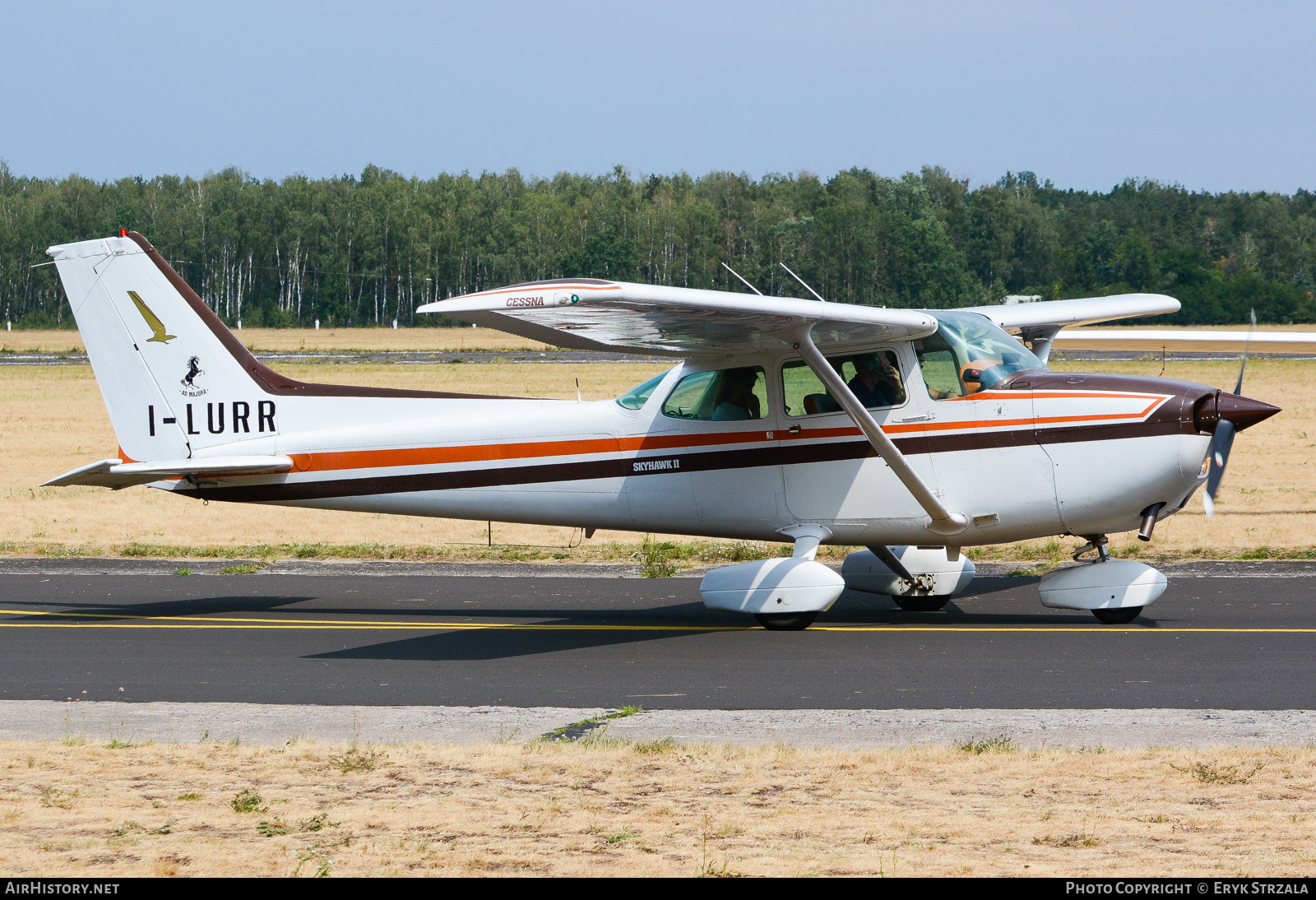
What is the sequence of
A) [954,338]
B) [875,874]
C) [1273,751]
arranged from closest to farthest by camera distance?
[875,874], [1273,751], [954,338]

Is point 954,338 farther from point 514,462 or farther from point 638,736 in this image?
point 638,736

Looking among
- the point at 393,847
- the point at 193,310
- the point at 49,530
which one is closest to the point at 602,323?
the point at 193,310

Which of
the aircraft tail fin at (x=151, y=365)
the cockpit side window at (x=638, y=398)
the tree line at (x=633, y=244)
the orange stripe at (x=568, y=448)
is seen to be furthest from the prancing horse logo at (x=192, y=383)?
the tree line at (x=633, y=244)

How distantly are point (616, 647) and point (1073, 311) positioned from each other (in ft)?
21.0

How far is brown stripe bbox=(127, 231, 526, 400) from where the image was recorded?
Result: 39.1ft

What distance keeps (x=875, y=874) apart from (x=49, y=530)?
594 inches

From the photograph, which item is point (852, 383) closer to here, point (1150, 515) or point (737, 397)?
point (737, 397)

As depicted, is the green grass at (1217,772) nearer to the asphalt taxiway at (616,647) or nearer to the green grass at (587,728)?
the asphalt taxiway at (616,647)

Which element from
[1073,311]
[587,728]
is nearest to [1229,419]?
[1073,311]

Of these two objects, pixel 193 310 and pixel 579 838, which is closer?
pixel 579 838

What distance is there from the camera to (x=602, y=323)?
9797mm

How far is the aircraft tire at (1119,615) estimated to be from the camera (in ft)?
34.2

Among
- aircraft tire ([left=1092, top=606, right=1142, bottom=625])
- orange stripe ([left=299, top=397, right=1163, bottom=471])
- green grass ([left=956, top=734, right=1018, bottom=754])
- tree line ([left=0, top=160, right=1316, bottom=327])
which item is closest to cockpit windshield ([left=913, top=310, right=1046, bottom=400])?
orange stripe ([left=299, top=397, right=1163, bottom=471])

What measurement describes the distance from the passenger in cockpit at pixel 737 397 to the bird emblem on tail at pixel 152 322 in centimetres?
514
